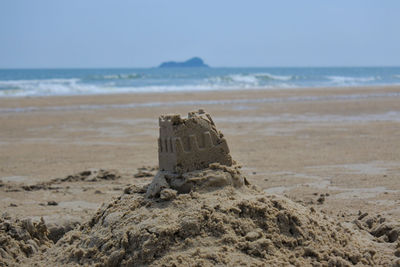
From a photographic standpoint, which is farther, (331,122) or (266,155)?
(331,122)

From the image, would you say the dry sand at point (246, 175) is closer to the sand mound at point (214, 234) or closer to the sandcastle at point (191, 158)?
the sand mound at point (214, 234)

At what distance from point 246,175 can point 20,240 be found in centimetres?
391

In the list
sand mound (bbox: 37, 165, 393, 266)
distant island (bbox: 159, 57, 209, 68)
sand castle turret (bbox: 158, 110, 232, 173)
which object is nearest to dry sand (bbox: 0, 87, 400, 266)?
sand mound (bbox: 37, 165, 393, 266)

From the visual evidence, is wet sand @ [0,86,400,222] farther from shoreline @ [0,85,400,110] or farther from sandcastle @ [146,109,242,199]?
shoreline @ [0,85,400,110]

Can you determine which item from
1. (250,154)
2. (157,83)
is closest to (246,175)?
(250,154)

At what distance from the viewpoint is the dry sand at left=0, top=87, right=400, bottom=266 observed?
12.4 feet

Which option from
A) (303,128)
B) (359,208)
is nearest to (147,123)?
(303,128)

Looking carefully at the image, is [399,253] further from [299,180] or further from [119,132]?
[119,132]

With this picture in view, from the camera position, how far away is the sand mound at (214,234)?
11.8 ft

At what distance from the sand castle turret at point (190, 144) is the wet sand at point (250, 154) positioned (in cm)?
168

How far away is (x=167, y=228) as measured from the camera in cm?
366

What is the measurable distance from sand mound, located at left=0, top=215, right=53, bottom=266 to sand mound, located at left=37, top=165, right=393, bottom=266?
0.32 m

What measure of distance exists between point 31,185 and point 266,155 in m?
3.95

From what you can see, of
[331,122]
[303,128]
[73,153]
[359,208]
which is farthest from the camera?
[331,122]
